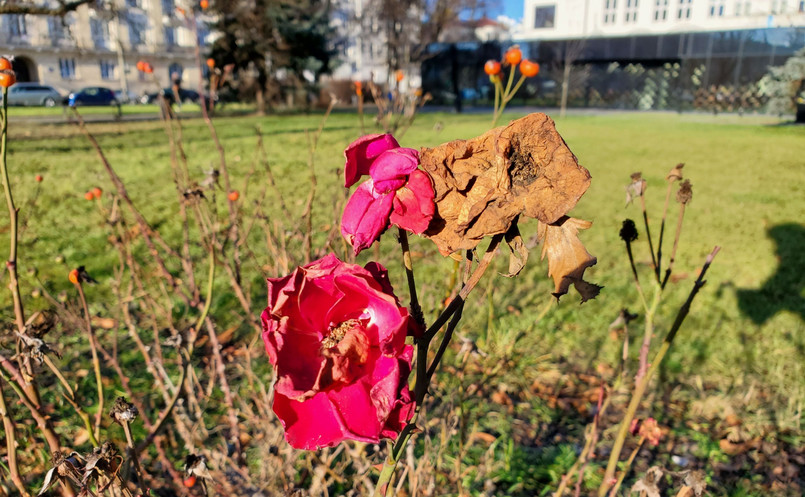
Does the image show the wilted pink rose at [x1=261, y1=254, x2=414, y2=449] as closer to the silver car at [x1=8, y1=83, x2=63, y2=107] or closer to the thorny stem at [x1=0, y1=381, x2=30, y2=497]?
the thorny stem at [x1=0, y1=381, x2=30, y2=497]

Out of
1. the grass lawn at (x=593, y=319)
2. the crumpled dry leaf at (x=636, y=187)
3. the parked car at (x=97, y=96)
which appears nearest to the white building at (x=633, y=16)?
the parked car at (x=97, y=96)

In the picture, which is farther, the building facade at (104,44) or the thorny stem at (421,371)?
the building facade at (104,44)

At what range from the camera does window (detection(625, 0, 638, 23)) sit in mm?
34094

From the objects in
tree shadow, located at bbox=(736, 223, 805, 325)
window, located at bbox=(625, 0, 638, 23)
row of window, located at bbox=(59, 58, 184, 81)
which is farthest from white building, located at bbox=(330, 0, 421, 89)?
tree shadow, located at bbox=(736, 223, 805, 325)

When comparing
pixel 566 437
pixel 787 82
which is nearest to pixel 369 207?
pixel 566 437

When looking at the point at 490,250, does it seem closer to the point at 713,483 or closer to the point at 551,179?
the point at 551,179

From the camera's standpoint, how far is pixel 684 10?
33031 millimetres

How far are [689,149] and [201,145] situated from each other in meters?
8.96

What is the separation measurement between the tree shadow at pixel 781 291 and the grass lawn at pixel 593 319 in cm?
1

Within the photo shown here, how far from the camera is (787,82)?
586 inches

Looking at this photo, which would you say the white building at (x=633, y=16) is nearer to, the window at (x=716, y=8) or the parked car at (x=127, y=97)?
the window at (x=716, y=8)

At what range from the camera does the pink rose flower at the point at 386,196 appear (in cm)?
53

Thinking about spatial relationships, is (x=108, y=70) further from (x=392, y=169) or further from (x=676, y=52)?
(x=392, y=169)

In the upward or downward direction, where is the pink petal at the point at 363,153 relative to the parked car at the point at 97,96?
downward
